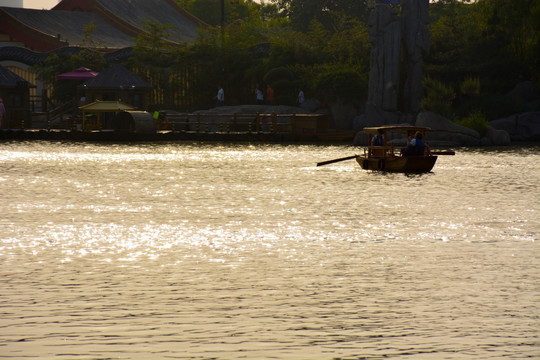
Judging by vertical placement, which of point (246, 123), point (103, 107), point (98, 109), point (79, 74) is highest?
point (79, 74)

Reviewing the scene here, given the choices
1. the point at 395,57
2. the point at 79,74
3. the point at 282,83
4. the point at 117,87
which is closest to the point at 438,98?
the point at 395,57

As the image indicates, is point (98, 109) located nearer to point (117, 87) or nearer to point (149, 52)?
point (117, 87)

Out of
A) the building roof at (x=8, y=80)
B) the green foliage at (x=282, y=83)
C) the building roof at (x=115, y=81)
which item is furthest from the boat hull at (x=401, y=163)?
the building roof at (x=8, y=80)

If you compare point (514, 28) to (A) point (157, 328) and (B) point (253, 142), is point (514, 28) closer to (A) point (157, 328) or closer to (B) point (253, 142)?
(B) point (253, 142)

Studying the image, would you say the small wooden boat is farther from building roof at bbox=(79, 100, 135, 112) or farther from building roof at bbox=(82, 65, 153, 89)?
building roof at bbox=(82, 65, 153, 89)

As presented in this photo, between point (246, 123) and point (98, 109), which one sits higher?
point (98, 109)

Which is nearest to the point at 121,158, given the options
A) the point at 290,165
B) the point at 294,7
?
the point at 290,165

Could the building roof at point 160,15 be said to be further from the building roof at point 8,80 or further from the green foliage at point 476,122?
the green foliage at point 476,122

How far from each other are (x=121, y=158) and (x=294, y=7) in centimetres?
5670

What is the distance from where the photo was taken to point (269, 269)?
43.9 ft

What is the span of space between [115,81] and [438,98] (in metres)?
20.4

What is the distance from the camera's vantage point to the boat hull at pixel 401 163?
32.9 metres

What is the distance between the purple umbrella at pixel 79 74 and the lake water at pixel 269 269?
106 ft

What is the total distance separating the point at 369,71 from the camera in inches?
2413
